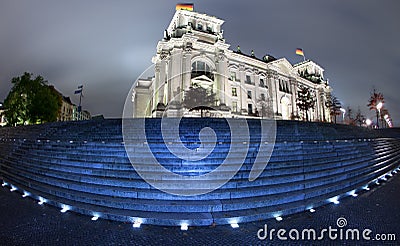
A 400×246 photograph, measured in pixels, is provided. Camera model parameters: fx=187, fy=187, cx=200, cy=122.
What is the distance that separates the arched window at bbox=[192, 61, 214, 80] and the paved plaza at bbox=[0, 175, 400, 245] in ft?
121

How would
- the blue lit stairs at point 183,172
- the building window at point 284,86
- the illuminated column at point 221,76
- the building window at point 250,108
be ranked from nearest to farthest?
1. the blue lit stairs at point 183,172
2. the illuminated column at point 221,76
3. the building window at point 250,108
4. the building window at point 284,86

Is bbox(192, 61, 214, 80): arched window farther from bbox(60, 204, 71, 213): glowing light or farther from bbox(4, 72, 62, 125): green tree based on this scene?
bbox(60, 204, 71, 213): glowing light

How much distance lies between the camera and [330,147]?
32.8 feet

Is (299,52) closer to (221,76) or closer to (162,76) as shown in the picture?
(221,76)

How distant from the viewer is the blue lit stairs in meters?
4.90

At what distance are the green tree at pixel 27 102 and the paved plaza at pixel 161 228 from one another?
3549cm

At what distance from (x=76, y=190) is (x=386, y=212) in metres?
9.19

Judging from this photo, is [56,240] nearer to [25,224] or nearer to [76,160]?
[25,224]

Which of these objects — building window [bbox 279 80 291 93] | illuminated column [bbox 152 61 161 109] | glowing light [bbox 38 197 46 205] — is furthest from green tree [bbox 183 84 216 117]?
→ building window [bbox 279 80 291 93]

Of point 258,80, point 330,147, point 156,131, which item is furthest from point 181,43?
point 330,147

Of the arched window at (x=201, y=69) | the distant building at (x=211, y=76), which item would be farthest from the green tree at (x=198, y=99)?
the arched window at (x=201, y=69)

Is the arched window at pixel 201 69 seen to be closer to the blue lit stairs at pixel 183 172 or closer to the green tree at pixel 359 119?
the blue lit stairs at pixel 183 172

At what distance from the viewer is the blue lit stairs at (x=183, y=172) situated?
4.90 m

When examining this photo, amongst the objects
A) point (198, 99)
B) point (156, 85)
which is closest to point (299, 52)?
point (156, 85)
